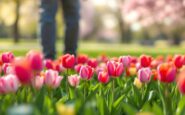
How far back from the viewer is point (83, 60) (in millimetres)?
4289

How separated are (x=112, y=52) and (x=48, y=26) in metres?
12.3

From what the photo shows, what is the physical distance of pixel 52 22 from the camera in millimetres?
5613

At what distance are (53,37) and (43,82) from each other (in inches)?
124

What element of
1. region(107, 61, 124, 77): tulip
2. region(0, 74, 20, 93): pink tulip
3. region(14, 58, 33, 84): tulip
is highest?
region(14, 58, 33, 84): tulip

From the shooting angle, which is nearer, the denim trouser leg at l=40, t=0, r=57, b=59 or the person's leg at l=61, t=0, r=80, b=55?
the denim trouser leg at l=40, t=0, r=57, b=59

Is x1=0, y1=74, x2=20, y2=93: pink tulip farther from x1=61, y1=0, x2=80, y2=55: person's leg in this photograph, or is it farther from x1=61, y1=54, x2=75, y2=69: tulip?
x1=61, y1=0, x2=80, y2=55: person's leg

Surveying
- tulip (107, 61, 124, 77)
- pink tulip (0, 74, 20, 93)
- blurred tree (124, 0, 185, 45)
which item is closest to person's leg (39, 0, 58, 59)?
tulip (107, 61, 124, 77)

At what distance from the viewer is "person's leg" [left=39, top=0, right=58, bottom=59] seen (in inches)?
218

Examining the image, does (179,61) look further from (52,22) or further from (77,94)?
(52,22)

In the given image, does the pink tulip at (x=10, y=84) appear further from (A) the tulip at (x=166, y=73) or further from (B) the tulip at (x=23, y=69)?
(A) the tulip at (x=166, y=73)

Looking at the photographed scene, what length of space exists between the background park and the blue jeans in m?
0.53

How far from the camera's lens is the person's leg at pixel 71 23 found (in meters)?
5.91

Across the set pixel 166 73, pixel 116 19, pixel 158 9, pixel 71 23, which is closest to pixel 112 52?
pixel 71 23

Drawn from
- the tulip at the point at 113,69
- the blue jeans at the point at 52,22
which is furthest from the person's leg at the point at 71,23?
the tulip at the point at 113,69
